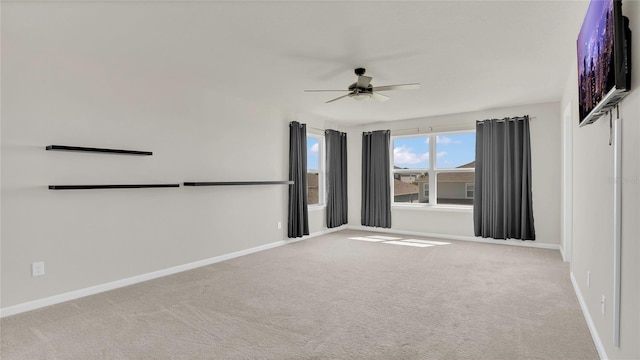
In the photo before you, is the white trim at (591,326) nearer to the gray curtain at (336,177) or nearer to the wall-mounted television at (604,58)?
the wall-mounted television at (604,58)

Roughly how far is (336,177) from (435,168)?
1979 millimetres

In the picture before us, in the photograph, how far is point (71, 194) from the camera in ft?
10.2

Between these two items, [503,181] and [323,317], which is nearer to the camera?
[323,317]

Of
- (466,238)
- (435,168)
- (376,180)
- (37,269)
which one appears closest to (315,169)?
(376,180)

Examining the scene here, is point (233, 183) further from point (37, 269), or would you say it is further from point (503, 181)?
point (503, 181)

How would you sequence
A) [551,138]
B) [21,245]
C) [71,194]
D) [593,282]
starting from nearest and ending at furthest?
[593,282], [21,245], [71,194], [551,138]

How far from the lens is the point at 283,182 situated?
5.29m

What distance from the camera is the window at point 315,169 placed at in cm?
644

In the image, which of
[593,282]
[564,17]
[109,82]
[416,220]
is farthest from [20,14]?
[416,220]

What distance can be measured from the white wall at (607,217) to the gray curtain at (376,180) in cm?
364

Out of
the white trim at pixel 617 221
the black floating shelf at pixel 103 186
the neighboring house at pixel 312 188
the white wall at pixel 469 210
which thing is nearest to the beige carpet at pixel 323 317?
the white trim at pixel 617 221

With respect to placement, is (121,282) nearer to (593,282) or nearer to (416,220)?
(593,282)

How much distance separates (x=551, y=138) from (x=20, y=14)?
643 centimetres

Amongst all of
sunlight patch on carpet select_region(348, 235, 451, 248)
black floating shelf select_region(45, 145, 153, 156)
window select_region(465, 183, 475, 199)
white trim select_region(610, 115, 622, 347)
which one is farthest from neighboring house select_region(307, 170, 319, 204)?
white trim select_region(610, 115, 622, 347)
